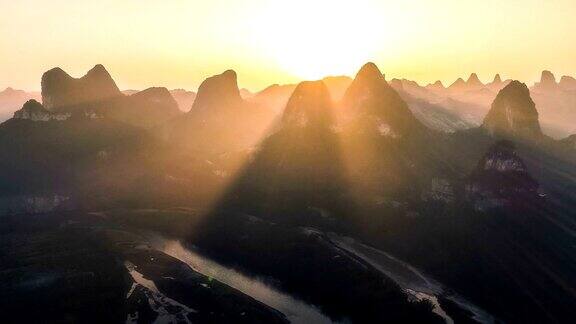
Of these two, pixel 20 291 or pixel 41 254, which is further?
pixel 41 254

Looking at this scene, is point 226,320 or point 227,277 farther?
point 227,277

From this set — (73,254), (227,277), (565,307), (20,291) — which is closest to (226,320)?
(227,277)

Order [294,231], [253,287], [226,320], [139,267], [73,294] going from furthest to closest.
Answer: [294,231], [139,267], [253,287], [73,294], [226,320]

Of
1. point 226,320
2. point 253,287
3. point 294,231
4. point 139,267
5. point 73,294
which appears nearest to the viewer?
point 226,320

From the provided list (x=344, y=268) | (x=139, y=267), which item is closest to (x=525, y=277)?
(x=344, y=268)

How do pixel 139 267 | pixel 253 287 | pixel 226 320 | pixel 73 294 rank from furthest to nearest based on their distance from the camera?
pixel 139 267
pixel 253 287
pixel 73 294
pixel 226 320

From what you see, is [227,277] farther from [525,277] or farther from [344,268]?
[525,277]

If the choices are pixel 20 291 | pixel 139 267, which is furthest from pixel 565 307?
pixel 20 291

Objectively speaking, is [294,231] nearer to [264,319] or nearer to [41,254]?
[264,319]
